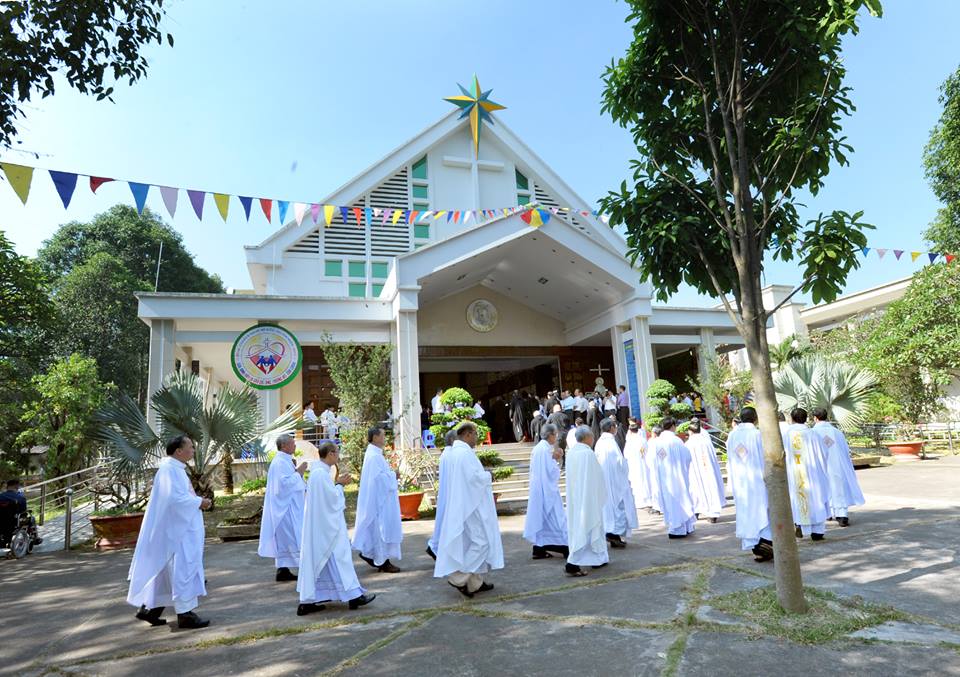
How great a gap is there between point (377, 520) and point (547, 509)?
1.94 metres

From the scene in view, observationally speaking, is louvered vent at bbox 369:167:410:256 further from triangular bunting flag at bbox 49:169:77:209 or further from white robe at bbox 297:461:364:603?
white robe at bbox 297:461:364:603

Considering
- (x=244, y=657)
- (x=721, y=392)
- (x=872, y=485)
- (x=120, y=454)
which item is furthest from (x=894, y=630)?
(x=721, y=392)

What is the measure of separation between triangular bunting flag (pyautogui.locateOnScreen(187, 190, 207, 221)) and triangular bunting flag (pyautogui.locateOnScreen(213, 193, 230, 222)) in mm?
292

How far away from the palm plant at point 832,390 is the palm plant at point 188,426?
36.4 feet

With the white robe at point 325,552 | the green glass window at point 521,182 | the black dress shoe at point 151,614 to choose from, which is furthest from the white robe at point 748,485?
the green glass window at point 521,182

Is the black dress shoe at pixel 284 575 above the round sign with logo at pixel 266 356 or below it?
below

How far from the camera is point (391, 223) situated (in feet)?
67.9

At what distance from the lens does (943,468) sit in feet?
40.7

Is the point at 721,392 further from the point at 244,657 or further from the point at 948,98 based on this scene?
the point at 244,657

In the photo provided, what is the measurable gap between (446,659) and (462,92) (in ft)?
70.5

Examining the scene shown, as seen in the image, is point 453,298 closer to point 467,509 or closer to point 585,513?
point 585,513

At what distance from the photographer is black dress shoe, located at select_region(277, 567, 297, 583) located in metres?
6.48

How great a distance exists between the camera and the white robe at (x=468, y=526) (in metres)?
5.27

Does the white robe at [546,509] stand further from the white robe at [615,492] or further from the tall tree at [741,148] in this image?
the tall tree at [741,148]
